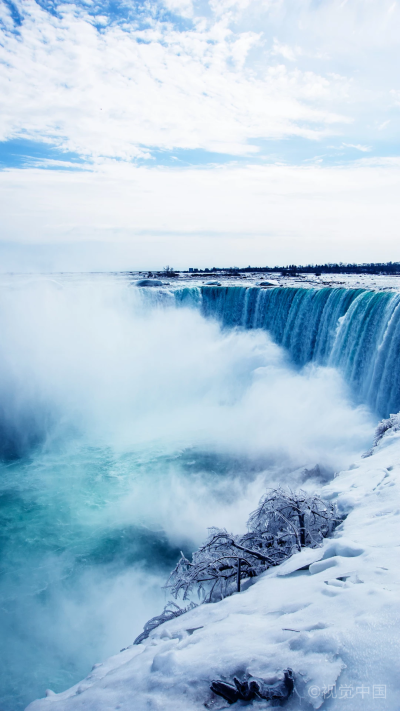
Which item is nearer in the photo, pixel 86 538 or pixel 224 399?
pixel 86 538

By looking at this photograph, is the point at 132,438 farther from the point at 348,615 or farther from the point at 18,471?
the point at 348,615

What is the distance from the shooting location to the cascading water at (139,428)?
7.70 meters

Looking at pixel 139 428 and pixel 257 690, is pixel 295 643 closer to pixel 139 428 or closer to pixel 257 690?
pixel 257 690

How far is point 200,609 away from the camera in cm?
386

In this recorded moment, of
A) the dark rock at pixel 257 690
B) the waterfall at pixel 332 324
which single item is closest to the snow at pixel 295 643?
the dark rock at pixel 257 690

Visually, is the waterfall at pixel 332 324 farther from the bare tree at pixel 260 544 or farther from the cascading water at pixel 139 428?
the bare tree at pixel 260 544

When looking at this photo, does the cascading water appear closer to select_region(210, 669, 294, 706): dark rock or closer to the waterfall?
the waterfall

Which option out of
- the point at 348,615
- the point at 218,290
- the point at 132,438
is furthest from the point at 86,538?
the point at 218,290

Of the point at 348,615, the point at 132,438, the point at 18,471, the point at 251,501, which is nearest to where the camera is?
the point at 348,615

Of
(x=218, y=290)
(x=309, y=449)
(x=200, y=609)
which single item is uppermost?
(x=218, y=290)

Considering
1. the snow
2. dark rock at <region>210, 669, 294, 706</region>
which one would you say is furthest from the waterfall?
dark rock at <region>210, 669, 294, 706</region>

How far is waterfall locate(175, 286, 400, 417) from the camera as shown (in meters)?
12.6

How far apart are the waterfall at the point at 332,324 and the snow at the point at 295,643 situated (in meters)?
9.52

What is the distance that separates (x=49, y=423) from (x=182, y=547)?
10.2 m
